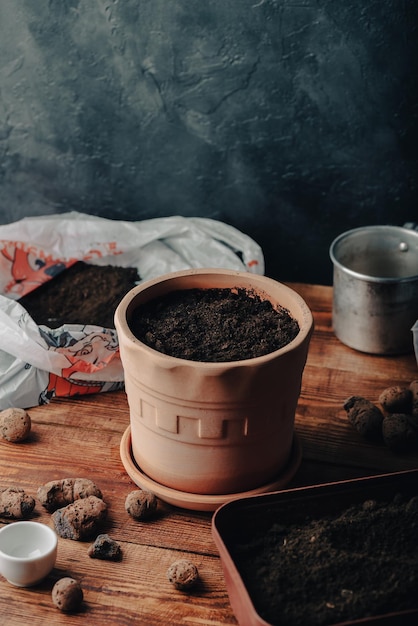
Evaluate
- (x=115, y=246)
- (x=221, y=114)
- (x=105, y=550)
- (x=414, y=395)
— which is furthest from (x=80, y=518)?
(x=221, y=114)

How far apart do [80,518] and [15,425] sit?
0.26 meters

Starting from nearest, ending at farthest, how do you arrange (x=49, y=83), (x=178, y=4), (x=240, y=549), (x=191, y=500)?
(x=240, y=549), (x=191, y=500), (x=178, y=4), (x=49, y=83)

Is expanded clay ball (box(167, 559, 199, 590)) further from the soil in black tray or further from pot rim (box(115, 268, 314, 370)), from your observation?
pot rim (box(115, 268, 314, 370))

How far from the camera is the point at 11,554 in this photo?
1056 mm

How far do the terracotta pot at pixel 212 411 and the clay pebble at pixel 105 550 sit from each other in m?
0.14

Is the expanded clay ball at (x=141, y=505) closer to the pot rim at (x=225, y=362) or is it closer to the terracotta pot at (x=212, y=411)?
the terracotta pot at (x=212, y=411)

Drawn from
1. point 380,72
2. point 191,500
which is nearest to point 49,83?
point 380,72

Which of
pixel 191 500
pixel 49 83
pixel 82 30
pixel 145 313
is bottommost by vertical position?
pixel 191 500

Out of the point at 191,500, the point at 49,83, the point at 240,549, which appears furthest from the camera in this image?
the point at 49,83

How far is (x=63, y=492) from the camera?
1184 mm

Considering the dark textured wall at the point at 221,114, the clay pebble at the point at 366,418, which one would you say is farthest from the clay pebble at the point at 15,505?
the dark textured wall at the point at 221,114

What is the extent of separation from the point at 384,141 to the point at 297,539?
0.95 meters

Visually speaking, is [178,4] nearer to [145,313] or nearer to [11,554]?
[145,313]

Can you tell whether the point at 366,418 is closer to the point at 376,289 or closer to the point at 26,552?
the point at 376,289
